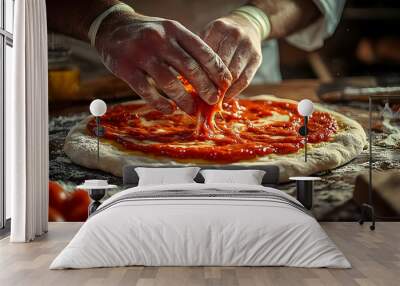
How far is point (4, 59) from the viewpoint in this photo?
22.5 feet

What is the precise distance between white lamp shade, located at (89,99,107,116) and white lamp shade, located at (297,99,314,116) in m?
2.45

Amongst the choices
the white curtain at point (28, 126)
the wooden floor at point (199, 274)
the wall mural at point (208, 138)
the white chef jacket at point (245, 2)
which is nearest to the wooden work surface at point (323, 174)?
the wall mural at point (208, 138)

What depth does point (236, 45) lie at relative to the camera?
26.4ft

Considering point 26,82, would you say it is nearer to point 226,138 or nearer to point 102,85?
point 102,85

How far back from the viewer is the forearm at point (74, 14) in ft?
26.4

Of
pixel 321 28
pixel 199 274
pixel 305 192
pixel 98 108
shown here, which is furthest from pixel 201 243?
pixel 321 28

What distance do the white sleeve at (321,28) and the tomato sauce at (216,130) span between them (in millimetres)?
854

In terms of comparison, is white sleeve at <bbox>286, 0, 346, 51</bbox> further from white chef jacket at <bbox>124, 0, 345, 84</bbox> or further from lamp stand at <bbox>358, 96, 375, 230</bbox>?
lamp stand at <bbox>358, 96, 375, 230</bbox>

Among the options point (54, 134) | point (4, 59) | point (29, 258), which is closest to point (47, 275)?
point (29, 258)

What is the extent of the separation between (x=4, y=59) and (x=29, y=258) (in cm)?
255

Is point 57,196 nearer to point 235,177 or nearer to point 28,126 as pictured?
point 28,126

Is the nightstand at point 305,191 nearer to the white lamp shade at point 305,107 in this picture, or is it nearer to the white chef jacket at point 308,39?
the white lamp shade at point 305,107

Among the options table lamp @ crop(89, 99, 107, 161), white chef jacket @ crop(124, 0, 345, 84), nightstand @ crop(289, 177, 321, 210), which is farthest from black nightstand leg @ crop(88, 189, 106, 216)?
white chef jacket @ crop(124, 0, 345, 84)

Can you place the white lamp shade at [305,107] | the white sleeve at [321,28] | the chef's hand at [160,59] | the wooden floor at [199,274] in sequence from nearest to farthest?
the wooden floor at [199,274]
the white lamp shade at [305,107]
the chef's hand at [160,59]
the white sleeve at [321,28]
